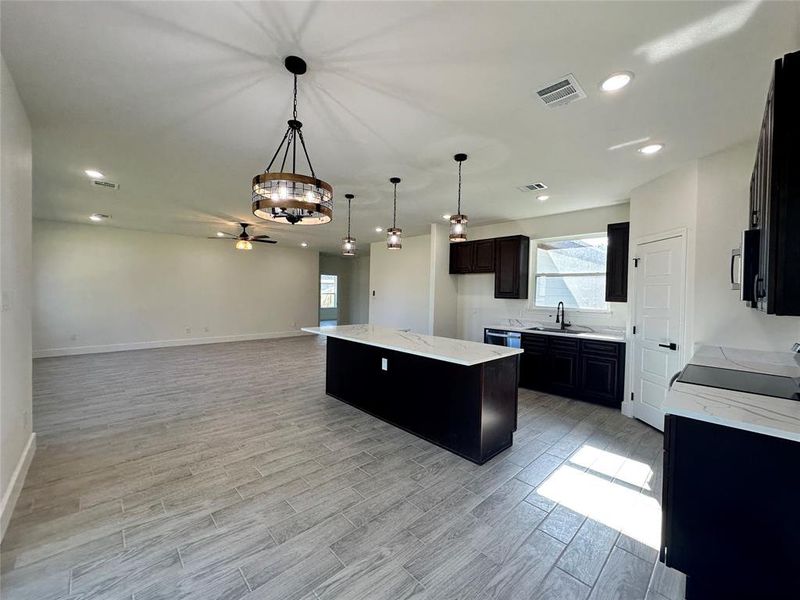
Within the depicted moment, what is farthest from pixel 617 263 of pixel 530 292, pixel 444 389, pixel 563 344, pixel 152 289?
pixel 152 289

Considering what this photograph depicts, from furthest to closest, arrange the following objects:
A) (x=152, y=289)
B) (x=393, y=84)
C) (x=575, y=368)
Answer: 1. (x=152, y=289)
2. (x=575, y=368)
3. (x=393, y=84)

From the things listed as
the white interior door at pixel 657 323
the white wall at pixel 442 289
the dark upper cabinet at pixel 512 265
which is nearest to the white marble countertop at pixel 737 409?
the white interior door at pixel 657 323

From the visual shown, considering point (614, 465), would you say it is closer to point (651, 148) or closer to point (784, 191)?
point (784, 191)

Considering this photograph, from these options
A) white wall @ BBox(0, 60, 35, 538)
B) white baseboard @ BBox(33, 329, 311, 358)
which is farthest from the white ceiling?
white baseboard @ BBox(33, 329, 311, 358)

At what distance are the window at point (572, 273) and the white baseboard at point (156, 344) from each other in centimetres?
762

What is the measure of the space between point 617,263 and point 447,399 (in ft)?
10.9

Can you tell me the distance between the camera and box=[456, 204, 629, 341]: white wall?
16.7 ft

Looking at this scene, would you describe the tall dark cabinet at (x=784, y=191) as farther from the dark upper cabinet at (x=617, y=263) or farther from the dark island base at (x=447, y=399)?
the dark upper cabinet at (x=617, y=263)

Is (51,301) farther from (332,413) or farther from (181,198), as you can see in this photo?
(332,413)

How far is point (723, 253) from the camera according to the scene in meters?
3.12

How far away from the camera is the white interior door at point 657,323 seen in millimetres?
3500

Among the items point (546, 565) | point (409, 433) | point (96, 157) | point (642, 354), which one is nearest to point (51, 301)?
point (96, 157)

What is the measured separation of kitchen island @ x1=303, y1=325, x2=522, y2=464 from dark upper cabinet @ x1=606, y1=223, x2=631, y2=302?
245 cm

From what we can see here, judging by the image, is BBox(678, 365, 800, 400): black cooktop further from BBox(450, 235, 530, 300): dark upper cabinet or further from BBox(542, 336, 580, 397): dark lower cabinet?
BBox(450, 235, 530, 300): dark upper cabinet
